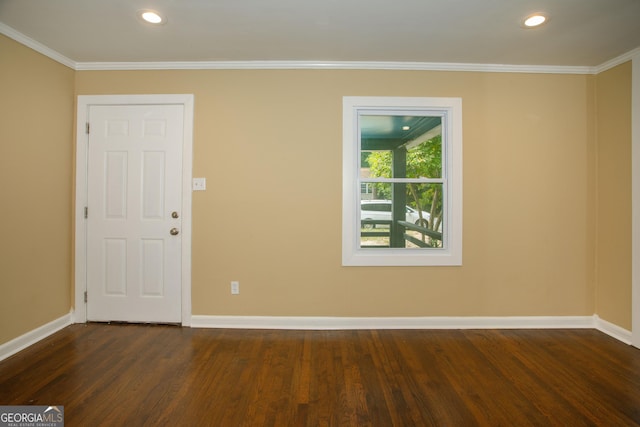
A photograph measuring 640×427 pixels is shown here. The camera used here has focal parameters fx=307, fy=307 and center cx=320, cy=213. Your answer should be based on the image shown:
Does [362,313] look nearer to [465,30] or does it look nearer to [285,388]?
[285,388]

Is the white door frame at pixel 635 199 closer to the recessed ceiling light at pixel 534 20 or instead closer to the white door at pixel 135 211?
the recessed ceiling light at pixel 534 20

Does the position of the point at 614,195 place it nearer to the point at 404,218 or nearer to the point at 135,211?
the point at 404,218

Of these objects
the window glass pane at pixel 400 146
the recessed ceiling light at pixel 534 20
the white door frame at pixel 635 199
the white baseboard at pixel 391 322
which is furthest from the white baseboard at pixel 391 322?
the recessed ceiling light at pixel 534 20

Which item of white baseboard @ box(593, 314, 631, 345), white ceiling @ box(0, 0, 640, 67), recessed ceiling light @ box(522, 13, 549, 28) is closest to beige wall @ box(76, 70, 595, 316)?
white baseboard @ box(593, 314, 631, 345)

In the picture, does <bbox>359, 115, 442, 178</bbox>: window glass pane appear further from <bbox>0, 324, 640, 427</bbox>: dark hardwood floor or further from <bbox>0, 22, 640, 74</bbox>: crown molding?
<bbox>0, 324, 640, 427</bbox>: dark hardwood floor

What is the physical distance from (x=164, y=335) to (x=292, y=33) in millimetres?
2822

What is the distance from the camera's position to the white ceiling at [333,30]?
2.10 meters

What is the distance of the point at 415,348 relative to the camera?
2584mm

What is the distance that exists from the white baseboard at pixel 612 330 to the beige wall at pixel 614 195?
0.15 feet

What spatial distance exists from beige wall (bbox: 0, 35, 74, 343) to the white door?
211 millimetres

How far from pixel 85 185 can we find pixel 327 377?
286cm

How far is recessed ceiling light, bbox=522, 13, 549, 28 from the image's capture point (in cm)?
218

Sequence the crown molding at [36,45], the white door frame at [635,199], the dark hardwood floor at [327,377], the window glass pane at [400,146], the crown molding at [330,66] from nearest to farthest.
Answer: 1. the dark hardwood floor at [327,377]
2. the crown molding at [36,45]
3. the white door frame at [635,199]
4. the crown molding at [330,66]
5. the window glass pane at [400,146]

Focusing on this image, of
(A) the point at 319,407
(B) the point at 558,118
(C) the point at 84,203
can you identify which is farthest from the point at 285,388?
(B) the point at 558,118
